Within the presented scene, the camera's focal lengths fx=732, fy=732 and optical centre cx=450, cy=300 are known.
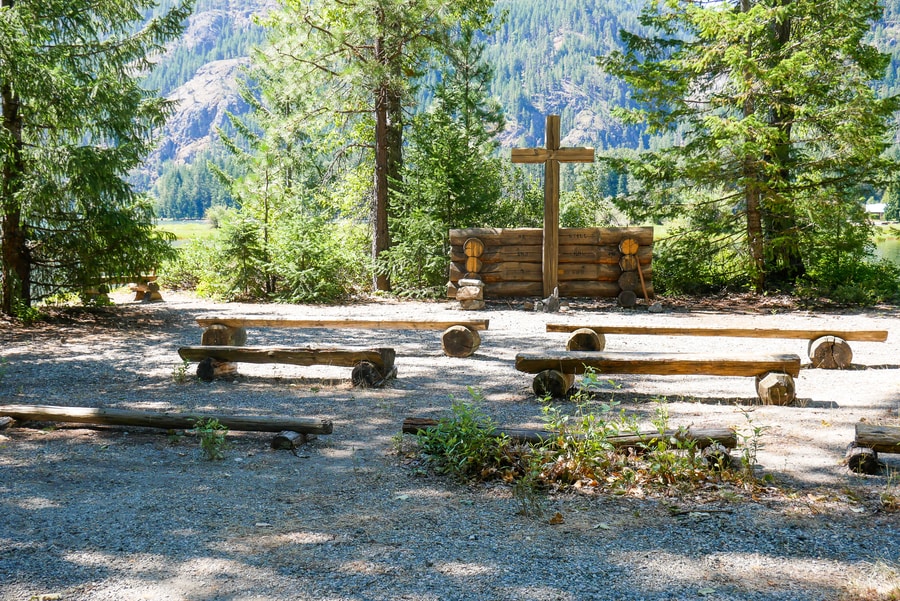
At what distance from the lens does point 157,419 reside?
18.5ft

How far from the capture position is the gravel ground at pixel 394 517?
320 centimetres

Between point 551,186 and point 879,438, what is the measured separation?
34.3ft

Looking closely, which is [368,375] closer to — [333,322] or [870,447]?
[333,322]

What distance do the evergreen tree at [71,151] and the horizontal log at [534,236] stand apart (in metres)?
5.69

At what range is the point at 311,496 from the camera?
4391 millimetres

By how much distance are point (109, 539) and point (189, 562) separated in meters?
0.57

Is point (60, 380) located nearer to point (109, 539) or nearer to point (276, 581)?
point (109, 539)

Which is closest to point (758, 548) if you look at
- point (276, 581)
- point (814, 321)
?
point (276, 581)

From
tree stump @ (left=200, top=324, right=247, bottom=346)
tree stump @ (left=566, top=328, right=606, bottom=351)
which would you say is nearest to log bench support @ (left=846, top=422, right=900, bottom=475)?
tree stump @ (left=566, top=328, right=606, bottom=351)

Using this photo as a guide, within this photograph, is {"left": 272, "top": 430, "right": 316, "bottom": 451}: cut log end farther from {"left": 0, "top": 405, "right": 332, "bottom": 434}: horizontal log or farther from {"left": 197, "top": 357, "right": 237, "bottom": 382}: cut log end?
{"left": 197, "top": 357, "right": 237, "bottom": 382}: cut log end

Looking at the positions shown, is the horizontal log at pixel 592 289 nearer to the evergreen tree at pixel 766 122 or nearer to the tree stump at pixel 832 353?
the evergreen tree at pixel 766 122

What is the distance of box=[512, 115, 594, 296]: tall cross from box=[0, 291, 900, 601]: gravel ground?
7.28m

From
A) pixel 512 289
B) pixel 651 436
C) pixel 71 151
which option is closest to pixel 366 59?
pixel 512 289

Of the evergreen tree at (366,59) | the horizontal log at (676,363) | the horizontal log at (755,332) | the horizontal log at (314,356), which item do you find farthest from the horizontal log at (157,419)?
the evergreen tree at (366,59)
